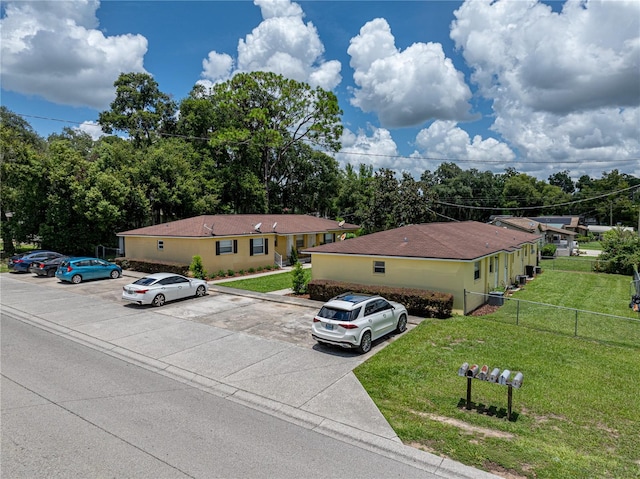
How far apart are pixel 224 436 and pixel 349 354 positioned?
17.7 feet

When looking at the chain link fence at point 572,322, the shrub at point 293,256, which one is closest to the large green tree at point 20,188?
the shrub at point 293,256

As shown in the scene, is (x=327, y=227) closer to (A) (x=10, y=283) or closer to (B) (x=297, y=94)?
(B) (x=297, y=94)

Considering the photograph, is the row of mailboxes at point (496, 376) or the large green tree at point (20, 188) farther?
the large green tree at point (20, 188)

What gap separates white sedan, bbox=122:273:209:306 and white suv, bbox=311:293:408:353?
922cm

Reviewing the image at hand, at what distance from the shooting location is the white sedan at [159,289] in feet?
57.0

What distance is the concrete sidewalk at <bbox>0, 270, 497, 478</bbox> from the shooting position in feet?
24.3

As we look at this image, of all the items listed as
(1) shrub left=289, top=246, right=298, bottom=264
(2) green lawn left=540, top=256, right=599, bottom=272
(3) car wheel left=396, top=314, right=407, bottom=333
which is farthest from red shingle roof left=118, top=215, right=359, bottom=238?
(2) green lawn left=540, top=256, right=599, bottom=272

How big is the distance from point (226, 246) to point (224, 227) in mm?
1985

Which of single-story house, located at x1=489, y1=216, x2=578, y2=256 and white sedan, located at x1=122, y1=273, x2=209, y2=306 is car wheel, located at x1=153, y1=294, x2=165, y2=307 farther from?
single-story house, located at x1=489, y1=216, x2=578, y2=256

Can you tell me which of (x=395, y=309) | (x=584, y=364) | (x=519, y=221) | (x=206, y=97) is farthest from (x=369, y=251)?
(x=519, y=221)

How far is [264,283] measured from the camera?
2430cm

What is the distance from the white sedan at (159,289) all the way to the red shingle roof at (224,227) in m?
6.73

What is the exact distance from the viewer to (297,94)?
44.4 meters

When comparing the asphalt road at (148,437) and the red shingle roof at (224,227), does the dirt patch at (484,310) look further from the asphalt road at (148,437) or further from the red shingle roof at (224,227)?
the red shingle roof at (224,227)
